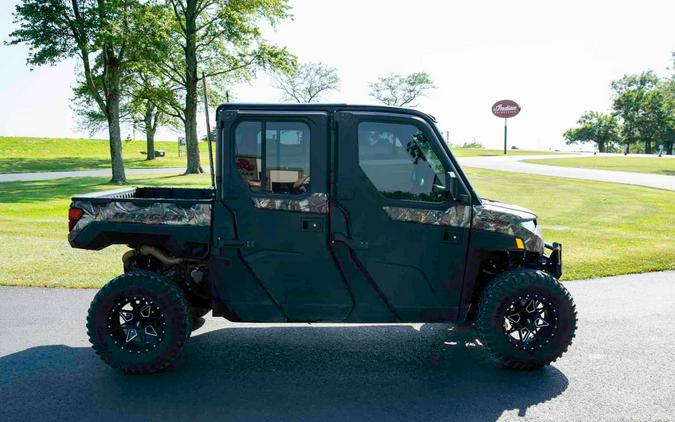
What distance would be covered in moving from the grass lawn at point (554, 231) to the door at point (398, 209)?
440 centimetres

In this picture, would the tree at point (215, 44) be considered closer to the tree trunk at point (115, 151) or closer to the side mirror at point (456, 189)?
the tree trunk at point (115, 151)

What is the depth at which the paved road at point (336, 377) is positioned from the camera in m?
3.73

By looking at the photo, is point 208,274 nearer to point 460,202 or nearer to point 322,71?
point 460,202

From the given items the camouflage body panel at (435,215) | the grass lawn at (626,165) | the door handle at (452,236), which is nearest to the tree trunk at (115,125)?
the camouflage body panel at (435,215)

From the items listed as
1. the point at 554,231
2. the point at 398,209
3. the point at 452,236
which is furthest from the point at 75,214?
the point at 554,231

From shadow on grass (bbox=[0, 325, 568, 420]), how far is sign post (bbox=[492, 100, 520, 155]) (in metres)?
60.8

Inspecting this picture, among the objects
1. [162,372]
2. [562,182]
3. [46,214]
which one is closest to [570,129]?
[562,182]

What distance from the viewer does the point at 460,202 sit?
4410mm

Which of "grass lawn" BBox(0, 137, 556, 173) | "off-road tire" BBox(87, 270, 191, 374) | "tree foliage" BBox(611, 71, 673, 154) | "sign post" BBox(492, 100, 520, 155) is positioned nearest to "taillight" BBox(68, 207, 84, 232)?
"off-road tire" BBox(87, 270, 191, 374)

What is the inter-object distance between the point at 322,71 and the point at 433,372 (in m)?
61.9

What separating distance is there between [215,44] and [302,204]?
29.6m

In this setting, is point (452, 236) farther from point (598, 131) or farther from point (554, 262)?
point (598, 131)

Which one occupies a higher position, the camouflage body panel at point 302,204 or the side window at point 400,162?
the side window at point 400,162

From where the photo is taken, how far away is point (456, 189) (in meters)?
4.38
